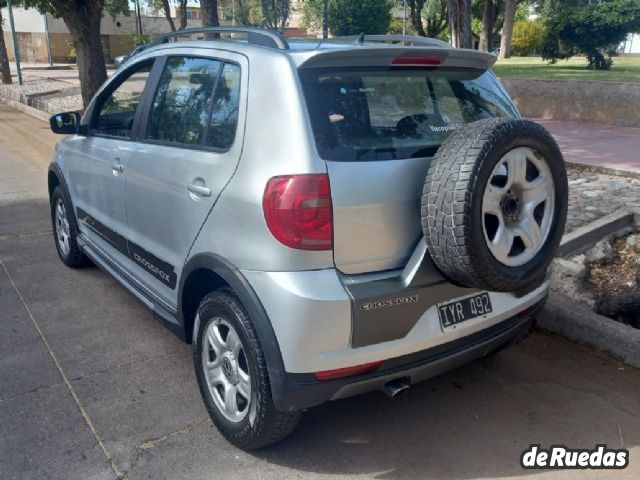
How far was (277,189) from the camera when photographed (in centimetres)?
238

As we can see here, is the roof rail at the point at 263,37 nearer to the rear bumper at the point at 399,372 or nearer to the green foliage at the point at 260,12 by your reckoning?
the rear bumper at the point at 399,372

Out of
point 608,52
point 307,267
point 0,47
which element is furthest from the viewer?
point 0,47

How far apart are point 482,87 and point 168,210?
176 cm

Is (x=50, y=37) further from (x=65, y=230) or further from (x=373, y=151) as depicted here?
(x=373, y=151)

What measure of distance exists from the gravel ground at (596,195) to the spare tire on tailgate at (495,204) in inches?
119

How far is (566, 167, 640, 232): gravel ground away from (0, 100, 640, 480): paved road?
7.81 ft

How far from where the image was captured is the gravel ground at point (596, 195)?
5895 millimetres

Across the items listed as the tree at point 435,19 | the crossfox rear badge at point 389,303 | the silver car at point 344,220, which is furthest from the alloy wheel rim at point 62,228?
the tree at point 435,19

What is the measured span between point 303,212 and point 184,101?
4.05 ft

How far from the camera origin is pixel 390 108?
8.93 ft

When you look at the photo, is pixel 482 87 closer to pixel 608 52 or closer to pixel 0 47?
pixel 608 52

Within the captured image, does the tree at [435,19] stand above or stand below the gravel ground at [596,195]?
above

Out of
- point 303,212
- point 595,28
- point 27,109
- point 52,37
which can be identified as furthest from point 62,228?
point 52,37

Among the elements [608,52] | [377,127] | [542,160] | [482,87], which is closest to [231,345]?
[377,127]
